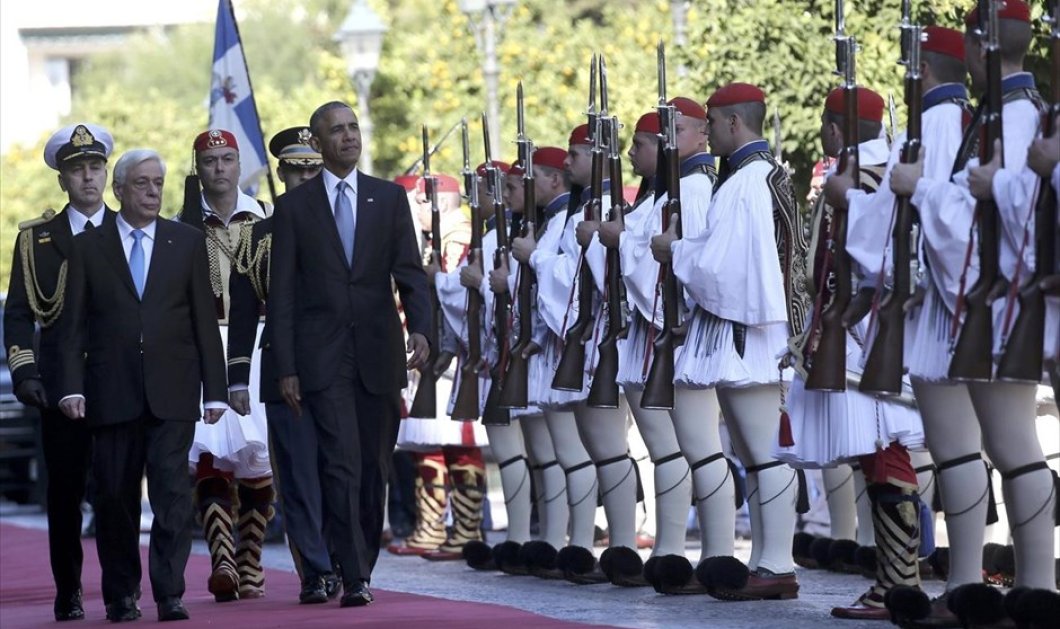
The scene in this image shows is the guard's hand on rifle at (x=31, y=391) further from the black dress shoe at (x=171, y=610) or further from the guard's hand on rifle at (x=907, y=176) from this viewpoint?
the guard's hand on rifle at (x=907, y=176)

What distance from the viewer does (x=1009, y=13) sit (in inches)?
309

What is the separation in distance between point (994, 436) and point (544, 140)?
20.1 meters

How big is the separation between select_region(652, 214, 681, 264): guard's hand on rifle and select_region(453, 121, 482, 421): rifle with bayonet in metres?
2.53

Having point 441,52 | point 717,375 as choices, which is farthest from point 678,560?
point 441,52

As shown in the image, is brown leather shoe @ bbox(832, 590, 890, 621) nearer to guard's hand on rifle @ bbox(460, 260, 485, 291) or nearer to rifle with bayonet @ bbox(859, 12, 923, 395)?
rifle with bayonet @ bbox(859, 12, 923, 395)

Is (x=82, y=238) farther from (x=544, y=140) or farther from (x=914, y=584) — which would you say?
(x=544, y=140)

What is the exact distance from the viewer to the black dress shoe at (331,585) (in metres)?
10.2

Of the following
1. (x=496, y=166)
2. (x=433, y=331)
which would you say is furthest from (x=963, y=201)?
(x=433, y=331)

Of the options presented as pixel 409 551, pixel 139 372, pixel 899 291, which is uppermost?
pixel 899 291

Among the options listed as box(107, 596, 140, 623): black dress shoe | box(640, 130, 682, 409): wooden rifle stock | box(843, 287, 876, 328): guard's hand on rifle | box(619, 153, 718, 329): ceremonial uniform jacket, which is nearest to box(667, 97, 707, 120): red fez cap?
box(619, 153, 718, 329): ceremonial uniform jacket

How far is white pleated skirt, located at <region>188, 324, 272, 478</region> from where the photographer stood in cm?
1095

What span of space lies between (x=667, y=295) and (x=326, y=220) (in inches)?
56.9

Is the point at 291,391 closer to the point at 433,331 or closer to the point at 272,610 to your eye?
the point at 272,610

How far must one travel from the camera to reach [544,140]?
91.1 ft
